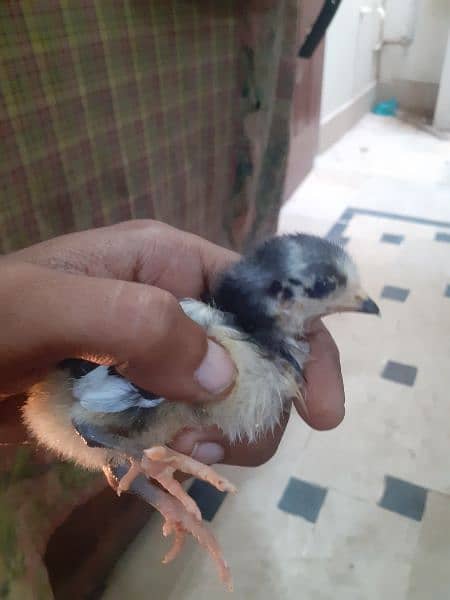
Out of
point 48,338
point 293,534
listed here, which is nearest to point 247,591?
point 293,534

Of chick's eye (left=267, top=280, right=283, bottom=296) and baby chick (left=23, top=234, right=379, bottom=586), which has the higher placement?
chick's eye (left=267, top=280, right=283, bottom=296)

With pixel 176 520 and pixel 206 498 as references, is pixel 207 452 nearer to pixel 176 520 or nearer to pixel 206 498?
pixel 176 520

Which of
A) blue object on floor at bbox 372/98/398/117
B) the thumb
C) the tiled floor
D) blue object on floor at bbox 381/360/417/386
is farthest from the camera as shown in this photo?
blue object on floor at bbox 372/98/398/117

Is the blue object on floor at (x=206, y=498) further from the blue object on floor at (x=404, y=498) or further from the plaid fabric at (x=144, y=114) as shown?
the plaid fabric at (x=144, y=114)

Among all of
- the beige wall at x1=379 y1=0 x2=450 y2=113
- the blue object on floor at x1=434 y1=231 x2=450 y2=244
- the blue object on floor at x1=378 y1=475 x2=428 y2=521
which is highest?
the beige wall at x1=379 y1=0 x2=450 y2=113

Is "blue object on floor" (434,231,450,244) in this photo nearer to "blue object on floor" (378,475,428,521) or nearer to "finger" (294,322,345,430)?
"blue object on floor" (378,475,428,521)

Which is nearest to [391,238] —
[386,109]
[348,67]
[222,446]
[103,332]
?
[348,67]

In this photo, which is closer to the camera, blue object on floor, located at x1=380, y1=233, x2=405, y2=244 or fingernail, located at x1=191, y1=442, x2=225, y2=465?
fingernail, located at x1=191, y1=442, x2=225, y2=465

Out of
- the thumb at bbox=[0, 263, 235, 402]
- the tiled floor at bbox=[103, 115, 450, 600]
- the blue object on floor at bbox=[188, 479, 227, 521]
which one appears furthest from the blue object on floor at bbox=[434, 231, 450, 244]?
the thumb at bbox=[0, 263, 235, 402]
